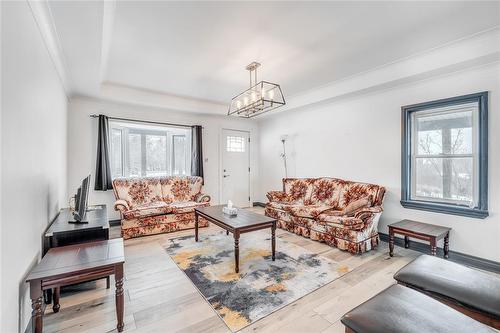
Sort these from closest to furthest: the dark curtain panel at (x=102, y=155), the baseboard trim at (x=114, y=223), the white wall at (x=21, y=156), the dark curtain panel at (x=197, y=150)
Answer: the white wall at (x=21, y=156) < the dark curtain panel at (x=102, y=155) < the baseboard trim at (x=114, y=223) < the dark curtain panel at (x=197, y=150)

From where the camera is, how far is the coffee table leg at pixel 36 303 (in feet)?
4.87

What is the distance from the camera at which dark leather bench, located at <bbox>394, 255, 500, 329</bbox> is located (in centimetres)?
136

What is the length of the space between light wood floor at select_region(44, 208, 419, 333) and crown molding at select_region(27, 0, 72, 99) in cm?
249

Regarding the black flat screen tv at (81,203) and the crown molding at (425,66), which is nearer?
the black flat screen tv at (81,203)

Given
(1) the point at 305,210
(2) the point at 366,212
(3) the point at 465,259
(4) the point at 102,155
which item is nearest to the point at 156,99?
(4) the point at 102,155

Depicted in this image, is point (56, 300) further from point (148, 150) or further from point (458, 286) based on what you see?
point (148, 150)

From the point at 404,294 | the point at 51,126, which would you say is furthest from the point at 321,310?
the point at 51,126

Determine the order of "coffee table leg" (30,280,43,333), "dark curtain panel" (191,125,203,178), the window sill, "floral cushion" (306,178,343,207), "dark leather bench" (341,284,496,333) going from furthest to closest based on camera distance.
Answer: "dark curtain panel" (191,125,203,178)
"floral cushion" (306,178,343,207)
the window sill
"coffee table leg" (30,280,43,333)
"dark leather bench" (341,284,496,333)

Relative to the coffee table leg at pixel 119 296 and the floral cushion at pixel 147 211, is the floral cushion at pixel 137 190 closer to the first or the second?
the floral cushion at pixel 147 211

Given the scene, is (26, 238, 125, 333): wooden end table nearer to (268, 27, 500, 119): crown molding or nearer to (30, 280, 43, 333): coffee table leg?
(30, 280, 43, 333): coffee table leg

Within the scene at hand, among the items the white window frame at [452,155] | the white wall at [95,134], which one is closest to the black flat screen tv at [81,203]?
the white wall at [95,134]


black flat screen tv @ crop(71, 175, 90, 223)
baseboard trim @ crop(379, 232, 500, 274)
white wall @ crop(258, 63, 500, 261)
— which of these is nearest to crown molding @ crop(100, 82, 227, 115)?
white wall @ crop(258, 63, 500, 261)

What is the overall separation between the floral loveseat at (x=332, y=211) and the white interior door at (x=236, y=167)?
5.26 ft

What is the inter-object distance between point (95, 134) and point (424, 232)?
5.69m
